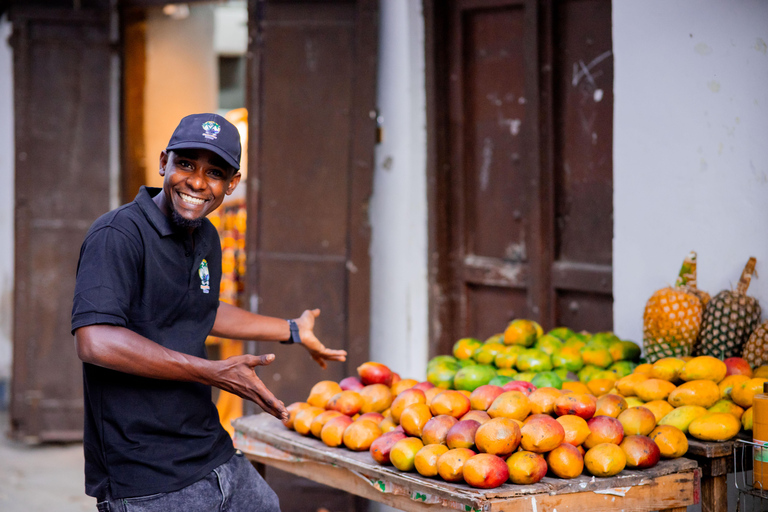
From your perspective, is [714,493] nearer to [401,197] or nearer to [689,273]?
[689,273]

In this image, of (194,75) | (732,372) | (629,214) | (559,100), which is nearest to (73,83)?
(194,75)

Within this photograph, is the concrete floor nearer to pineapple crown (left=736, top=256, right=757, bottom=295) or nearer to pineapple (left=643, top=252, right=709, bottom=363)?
pineapple (left=643, top=252, right=709, bottom=363)

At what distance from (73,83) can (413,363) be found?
3.39m

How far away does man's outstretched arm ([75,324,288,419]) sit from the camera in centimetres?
197

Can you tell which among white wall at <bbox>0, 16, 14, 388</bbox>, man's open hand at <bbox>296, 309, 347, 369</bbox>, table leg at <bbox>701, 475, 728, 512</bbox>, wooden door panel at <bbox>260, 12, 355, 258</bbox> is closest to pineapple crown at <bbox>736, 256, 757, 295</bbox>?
table leg at <bbox>701, 475, 728, 512</bbox>

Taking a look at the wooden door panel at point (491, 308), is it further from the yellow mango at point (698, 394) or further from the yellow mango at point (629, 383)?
the yellow mango at point (698, 394)

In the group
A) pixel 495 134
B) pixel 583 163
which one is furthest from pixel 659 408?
pixel 495 134

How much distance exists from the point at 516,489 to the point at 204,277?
46.2 inches

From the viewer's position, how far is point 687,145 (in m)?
3.28

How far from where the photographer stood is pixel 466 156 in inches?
183

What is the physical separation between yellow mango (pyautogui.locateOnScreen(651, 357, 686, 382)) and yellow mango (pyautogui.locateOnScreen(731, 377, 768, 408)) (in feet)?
0.73

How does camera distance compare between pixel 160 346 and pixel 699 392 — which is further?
pixel 699 392

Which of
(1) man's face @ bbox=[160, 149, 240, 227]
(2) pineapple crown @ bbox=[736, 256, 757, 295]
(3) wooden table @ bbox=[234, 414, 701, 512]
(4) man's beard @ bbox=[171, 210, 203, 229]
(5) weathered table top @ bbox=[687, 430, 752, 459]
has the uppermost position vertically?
(1) man's face @ bbox=[160, 149, 240, 227]

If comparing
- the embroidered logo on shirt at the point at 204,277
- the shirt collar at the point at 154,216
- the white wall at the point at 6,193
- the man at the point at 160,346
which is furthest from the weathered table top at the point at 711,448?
the white wall at the point at 6,193
